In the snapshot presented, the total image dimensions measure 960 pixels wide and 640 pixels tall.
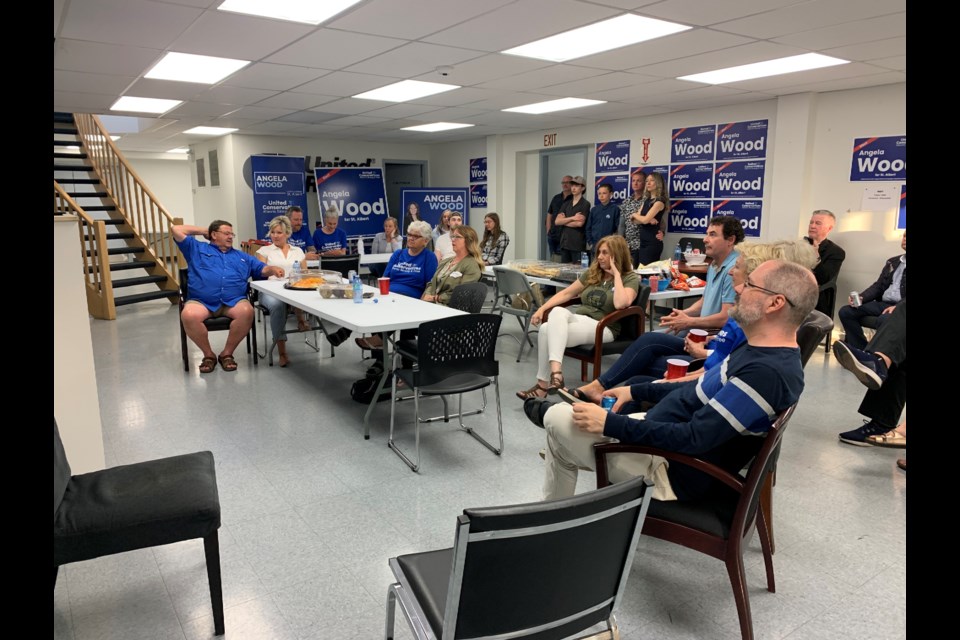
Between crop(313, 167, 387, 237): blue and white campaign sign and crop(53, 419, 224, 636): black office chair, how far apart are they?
8938 mm

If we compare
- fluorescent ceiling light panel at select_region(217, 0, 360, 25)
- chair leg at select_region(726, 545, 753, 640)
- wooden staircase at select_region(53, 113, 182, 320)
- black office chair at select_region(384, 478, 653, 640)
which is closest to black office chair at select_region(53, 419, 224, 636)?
black office chair at select_region(384, 478, 653, 640)

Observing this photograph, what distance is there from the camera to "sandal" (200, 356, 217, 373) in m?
5.10

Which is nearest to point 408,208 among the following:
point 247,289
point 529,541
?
point 247,289

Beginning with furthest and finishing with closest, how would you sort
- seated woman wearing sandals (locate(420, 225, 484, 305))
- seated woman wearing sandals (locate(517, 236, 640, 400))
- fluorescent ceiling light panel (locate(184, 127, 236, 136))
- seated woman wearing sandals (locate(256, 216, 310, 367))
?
fluorescent ceiling light panel (locate(184, 127, 236, 136)) → seated woman wearing sandals (locate(256, 216, 310, 367)) → seated woman wearing sandals (locate(420, 225, 484, 305)) → seated woman wearing sandals (locate(517, 236, 640, 400))

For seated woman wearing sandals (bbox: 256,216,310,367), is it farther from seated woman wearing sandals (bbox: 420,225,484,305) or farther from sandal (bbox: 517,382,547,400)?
sandal (bbox: 517,382,547,400)

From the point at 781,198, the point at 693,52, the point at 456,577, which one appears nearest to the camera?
the point at 456,577

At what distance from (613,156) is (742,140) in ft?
6.25

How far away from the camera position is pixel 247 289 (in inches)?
217

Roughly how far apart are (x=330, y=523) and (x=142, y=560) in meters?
0.74

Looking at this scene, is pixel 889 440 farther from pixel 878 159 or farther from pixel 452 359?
pixel 878 159

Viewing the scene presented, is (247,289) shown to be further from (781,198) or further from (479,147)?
(479,147)

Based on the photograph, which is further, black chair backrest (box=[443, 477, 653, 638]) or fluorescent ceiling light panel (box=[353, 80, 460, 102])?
fluorescent ceiling light panel (box=[353, 80, 460, 102])

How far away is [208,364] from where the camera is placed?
5133 millimetres

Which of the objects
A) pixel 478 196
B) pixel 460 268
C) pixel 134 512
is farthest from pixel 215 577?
pixel 478 196
